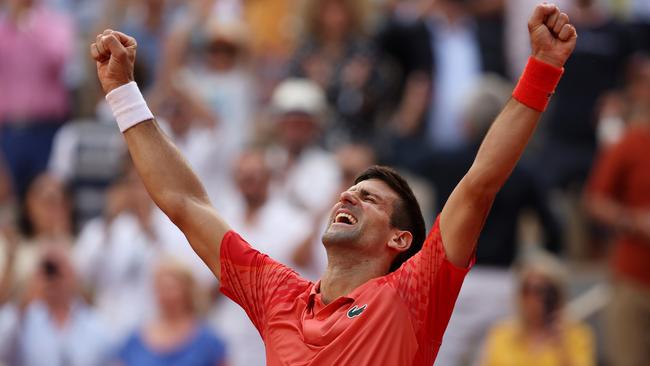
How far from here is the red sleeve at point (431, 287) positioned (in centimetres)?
470

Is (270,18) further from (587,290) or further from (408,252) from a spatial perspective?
(408,252)

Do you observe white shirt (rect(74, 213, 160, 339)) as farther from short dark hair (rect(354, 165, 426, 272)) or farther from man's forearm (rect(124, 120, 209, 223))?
short dark hair (rect(354, 165, 426, 272))

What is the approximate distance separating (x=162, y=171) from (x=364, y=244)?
82 centimetres

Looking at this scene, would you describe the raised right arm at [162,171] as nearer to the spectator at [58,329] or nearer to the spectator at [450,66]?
the spectator at [58,329]

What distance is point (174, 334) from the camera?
8.35m

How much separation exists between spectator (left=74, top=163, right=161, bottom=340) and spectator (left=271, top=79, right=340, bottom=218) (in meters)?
0.93

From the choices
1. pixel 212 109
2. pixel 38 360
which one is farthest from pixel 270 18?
pixel 38 360

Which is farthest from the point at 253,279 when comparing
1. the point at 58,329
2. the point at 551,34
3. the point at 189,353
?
the point at 58,329

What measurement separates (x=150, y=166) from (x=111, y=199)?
4.32 m

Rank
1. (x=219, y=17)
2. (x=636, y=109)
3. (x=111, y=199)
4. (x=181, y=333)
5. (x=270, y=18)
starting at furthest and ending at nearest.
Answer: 1. (x=270, y=18)
2. (x=219, y=17)
3. (x=636, y=109)
4. (x=111, y=199)
5. (x=181, y=333)

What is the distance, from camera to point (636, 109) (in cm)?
1032

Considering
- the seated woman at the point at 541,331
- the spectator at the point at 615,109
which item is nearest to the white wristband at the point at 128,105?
the seated woman at the point at 541,331

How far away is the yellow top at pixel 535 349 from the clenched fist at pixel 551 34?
13.6ft

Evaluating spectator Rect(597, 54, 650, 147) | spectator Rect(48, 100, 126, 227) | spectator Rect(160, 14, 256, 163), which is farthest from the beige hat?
spectator Rect(597, 54, 650, 147)
